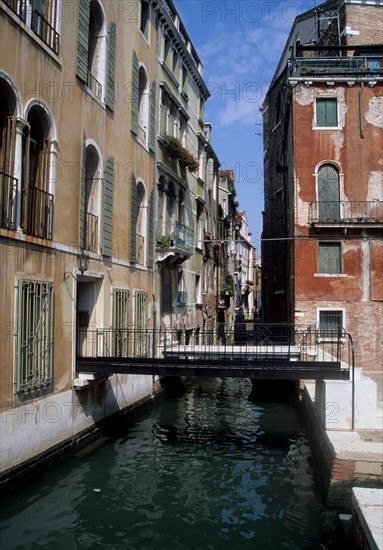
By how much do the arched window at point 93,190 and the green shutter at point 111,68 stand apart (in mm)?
1429

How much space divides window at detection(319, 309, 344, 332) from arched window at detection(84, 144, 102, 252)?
9.75 metres

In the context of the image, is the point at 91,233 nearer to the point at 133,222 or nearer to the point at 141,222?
the point at 133,222

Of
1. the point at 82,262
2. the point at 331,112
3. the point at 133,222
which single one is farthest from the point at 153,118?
the point at 82,262

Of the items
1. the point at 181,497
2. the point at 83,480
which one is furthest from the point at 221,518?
the point at 83,480

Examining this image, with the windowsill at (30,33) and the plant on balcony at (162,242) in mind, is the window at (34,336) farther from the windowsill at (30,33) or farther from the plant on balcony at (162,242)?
the plant on balcony at (162,242)

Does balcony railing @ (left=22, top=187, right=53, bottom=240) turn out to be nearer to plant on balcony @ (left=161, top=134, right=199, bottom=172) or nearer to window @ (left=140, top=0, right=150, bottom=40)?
plant on balcony @ (left=161, top=134, right=199, bottom=172)

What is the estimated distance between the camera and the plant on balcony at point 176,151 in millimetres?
17344

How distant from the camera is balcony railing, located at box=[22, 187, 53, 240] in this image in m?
8.99

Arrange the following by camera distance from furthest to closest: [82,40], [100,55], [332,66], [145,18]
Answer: [332,66]
[145,18]
[100,55]
[82,40]

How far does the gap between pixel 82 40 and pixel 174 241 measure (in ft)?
24.1

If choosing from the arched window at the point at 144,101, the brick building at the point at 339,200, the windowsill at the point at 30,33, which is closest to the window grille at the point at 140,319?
the arched window at the point at 144,101

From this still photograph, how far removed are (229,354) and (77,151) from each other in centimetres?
529

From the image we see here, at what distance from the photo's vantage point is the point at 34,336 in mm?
8875

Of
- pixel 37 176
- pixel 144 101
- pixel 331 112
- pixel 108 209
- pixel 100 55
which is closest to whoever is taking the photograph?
pixel 37 176
